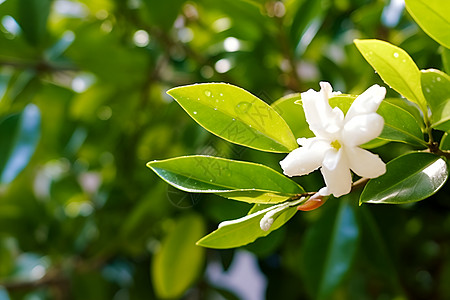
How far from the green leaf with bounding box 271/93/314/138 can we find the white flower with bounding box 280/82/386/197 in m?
0.10

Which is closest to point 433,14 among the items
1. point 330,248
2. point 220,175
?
point 220,175

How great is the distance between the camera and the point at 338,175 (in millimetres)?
242

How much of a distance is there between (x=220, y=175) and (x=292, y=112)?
0.09 metres

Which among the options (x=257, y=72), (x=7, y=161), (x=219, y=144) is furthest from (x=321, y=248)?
(x=7, y=161)

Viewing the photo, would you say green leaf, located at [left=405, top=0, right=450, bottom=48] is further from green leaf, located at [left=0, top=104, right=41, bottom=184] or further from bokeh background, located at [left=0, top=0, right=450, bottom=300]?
green leaf, located at [left=0, top=104, right=41, bottom=184]

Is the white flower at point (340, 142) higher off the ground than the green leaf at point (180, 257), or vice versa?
the white flower at point (340, 142)

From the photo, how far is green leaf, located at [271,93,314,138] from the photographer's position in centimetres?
36

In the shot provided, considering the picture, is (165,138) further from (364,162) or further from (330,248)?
(364,162)

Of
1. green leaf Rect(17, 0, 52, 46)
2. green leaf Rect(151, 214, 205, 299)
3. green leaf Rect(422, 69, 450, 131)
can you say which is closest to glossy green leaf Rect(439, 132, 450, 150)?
green leaf Rect(422, 69, 450, 131)

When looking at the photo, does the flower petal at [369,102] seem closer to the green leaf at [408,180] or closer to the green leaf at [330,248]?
the green leaf at [408,180]

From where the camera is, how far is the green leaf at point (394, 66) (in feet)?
0.96

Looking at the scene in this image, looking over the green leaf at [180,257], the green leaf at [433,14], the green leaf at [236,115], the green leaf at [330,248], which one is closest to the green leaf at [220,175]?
the green leaf at [236,115]

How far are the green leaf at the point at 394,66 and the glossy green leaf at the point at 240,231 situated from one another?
0.09m

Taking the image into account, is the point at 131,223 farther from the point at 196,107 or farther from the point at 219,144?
the point at 196,107
